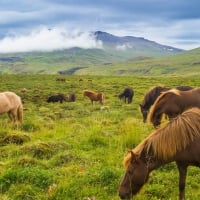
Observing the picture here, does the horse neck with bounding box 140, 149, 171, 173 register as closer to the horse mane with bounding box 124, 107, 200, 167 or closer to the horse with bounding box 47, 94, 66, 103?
the horse mane with bounding box 124, 107, 200, 167

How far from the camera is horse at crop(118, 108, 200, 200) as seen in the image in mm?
6473

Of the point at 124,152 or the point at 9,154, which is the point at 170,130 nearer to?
the point at 124,152

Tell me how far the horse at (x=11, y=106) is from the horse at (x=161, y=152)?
12.0 metres

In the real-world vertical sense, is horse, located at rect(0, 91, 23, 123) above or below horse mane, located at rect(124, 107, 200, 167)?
below

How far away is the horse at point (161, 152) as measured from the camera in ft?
21.2

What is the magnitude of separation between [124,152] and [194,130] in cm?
420

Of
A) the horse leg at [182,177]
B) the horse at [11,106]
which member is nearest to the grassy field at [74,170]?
the horse leg at [182,177]

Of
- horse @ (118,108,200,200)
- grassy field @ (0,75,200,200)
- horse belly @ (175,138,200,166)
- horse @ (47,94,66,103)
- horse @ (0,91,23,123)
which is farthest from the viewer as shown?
horse @ (47,94,66,103)

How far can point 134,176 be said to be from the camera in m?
6.46

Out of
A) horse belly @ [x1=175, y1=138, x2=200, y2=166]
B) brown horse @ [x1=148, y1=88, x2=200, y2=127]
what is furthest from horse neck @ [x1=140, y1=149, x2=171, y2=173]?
brown horse @ [x1=148, y1=88, x2=200, y2=127]

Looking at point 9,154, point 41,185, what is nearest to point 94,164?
point 41,185

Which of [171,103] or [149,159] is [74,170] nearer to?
[149,159]

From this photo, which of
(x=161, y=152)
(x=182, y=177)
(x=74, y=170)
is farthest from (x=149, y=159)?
(x=74, y=170)

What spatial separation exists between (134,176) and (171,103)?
7412 mm
